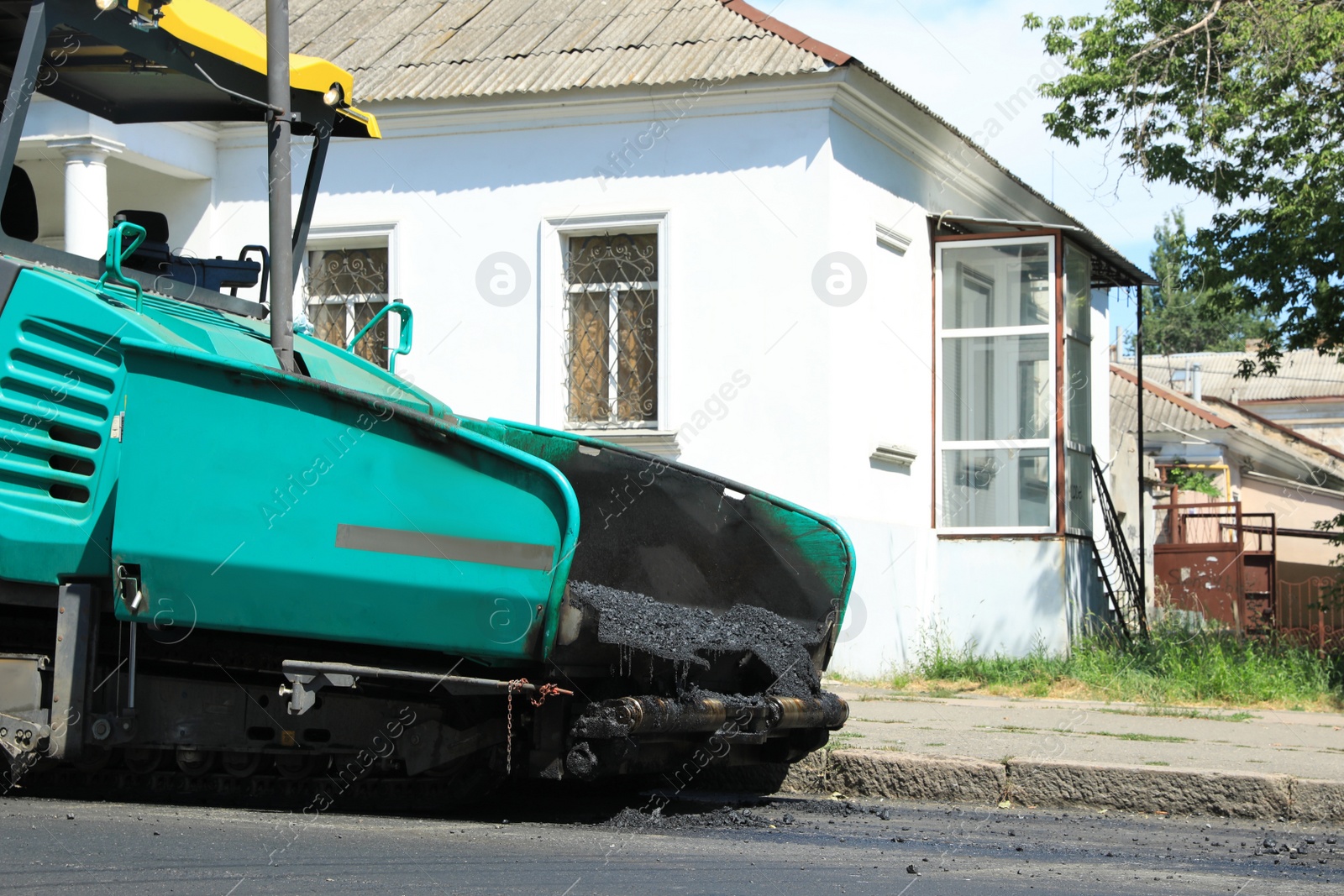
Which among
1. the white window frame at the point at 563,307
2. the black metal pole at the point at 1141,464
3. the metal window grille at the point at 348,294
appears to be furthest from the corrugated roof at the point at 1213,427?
the metal window grille at the point at 348,294

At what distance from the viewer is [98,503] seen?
518 centimetres

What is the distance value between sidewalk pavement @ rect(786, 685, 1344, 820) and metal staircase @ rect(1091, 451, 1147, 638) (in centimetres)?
630

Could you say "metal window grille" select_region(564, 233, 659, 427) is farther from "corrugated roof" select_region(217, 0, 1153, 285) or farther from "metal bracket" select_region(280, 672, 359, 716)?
"metal bracket" select_region(280, 672, 359, 716)

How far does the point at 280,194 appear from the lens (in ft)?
19.5

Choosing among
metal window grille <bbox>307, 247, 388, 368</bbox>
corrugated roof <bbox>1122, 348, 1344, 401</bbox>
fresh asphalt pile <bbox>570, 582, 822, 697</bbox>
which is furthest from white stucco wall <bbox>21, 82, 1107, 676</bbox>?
corrugated roof <bbox>1122, 348, 1344, 401</bbox>

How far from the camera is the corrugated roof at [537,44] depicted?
1236cm

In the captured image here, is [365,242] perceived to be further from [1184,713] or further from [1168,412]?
[1168,412]

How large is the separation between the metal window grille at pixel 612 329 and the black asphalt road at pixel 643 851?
6.86 m

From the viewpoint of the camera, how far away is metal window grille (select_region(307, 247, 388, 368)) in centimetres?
1368

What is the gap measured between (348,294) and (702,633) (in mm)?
8962

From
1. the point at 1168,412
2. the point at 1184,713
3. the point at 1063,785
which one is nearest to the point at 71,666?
the point at 1063,785

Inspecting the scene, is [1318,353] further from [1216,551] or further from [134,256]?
[134,256]

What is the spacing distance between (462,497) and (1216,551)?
17.7 meters

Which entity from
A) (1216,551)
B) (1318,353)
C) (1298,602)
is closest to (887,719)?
(1318,353)
